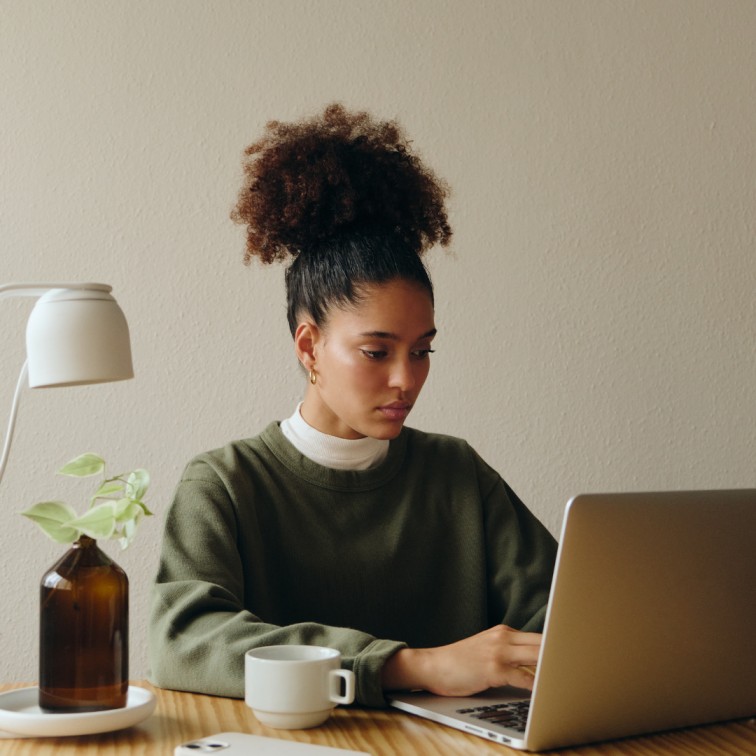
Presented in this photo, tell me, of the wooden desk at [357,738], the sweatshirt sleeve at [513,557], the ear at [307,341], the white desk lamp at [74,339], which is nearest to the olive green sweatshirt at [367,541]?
the sweatshirt sleeve at [513,557]

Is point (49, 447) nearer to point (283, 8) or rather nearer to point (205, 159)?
point (205, 159)

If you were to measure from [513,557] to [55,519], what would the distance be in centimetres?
76

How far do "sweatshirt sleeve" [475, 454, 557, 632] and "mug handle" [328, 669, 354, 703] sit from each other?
0.53 metres

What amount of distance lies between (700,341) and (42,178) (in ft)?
4.08

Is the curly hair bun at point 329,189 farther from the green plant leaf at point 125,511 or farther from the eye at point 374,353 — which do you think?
the green plant leaf at point 125,511

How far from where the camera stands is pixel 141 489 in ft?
2.99

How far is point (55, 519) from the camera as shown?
901mm

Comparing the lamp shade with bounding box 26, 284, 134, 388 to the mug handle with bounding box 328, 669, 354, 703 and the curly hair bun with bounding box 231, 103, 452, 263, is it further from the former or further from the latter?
the curly hair bun with bounding box 231, 103, 452, 263

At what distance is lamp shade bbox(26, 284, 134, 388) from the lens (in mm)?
854

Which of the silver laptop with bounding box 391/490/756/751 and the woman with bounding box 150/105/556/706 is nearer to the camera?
the silver laptop with bounding box 391/490/756/751

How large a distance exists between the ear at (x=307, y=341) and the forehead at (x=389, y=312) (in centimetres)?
4

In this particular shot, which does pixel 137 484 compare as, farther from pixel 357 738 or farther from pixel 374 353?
pixel 374 353

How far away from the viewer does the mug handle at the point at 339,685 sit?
3.00 ft

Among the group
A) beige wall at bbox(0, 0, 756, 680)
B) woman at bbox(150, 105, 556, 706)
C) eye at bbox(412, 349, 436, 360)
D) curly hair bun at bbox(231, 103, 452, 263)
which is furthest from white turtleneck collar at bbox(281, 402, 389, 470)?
beige wall at bbox(0, 0, 756, 680)
